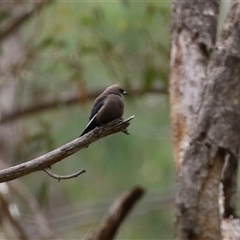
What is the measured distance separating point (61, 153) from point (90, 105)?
4337mm

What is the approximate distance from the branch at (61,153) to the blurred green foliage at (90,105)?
280 cm

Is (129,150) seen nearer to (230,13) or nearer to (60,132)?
(60,132)

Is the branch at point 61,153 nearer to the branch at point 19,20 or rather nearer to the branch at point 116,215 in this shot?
the branch at point 116,215

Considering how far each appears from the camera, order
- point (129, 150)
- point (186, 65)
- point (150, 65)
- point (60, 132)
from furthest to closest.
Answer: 1. point (129, 150)
2. point (60, 132)
3. point (150, 65)
4. point (186, 65)

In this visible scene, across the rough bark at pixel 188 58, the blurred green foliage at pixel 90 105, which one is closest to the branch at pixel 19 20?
the blurred green foliage at pixel 90 105

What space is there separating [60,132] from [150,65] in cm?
141

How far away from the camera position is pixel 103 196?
8656 mm

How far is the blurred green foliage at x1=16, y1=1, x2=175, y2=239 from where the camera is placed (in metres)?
5.54

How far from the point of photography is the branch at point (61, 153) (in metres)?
2.22

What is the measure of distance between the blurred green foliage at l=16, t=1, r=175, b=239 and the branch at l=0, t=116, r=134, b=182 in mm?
2798

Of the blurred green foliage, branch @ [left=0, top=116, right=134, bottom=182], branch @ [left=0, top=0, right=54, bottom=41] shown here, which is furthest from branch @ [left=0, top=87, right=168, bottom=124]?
branch @ [left=0, top=116, right=134, bottom=182]

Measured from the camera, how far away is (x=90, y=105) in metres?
6.55

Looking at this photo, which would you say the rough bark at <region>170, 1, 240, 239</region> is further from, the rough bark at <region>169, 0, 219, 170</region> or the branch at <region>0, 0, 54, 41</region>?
the branch at <region>0, 0, 54, 41</region>

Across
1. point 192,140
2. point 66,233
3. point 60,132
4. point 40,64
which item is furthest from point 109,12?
point 66,233
